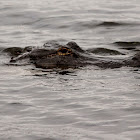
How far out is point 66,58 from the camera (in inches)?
444

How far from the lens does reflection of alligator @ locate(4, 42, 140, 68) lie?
36.1ft

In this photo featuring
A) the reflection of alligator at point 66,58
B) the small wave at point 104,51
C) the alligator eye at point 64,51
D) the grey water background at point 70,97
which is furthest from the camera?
the small wave at point 104,51

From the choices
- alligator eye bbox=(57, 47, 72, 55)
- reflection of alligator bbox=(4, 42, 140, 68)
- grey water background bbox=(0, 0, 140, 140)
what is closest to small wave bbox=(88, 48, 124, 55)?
grey water background bbox=(0, 0, 140, 140)

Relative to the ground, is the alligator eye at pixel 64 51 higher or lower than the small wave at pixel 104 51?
higher

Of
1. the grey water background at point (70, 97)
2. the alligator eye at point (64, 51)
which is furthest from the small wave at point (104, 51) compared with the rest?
the alligator eye at point (64, 51)

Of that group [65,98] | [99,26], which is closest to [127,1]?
[99,26]

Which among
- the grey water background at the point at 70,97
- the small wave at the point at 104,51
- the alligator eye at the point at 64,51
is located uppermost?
the alligator eye at the point at 64,51

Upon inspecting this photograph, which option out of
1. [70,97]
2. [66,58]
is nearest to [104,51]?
[66,58]

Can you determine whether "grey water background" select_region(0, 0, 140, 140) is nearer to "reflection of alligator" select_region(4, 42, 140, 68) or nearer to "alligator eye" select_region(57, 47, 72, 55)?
"reflection of alligator" select_region(4, 42, 140, 68)

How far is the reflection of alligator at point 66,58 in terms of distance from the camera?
11.0m

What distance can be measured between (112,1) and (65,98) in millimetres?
14217

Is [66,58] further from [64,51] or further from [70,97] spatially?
[70,97]

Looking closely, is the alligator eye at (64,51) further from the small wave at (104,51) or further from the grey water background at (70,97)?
the small wave at (104,51)

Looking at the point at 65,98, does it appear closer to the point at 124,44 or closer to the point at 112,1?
the point at 124,44
